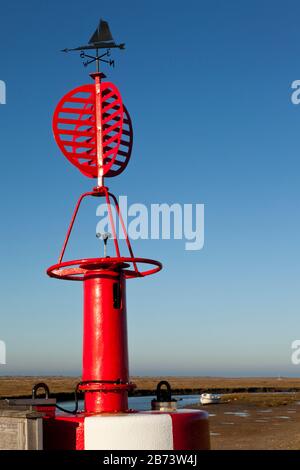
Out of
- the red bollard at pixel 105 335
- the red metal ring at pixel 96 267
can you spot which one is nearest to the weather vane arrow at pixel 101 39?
the red bollard at pixel 105 335

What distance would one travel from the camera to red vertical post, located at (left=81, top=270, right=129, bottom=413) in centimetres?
1012

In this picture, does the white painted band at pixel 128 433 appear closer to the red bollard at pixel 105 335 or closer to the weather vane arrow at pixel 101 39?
the red bollard at pixel 105 335

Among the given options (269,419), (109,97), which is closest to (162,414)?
(109,97)

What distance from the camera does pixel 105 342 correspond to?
10.3 m

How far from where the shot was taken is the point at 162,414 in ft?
30.8

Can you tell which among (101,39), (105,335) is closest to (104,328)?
(105,335)

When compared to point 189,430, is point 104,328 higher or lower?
higher

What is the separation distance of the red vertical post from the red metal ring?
8 cm

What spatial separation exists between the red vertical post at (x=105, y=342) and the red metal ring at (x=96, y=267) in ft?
0.28

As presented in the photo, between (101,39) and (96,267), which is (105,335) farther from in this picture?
(101,39)

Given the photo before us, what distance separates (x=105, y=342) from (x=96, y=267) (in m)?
1.12

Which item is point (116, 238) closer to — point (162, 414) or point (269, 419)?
point (162, 414)

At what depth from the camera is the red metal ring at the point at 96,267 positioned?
10.0 m
